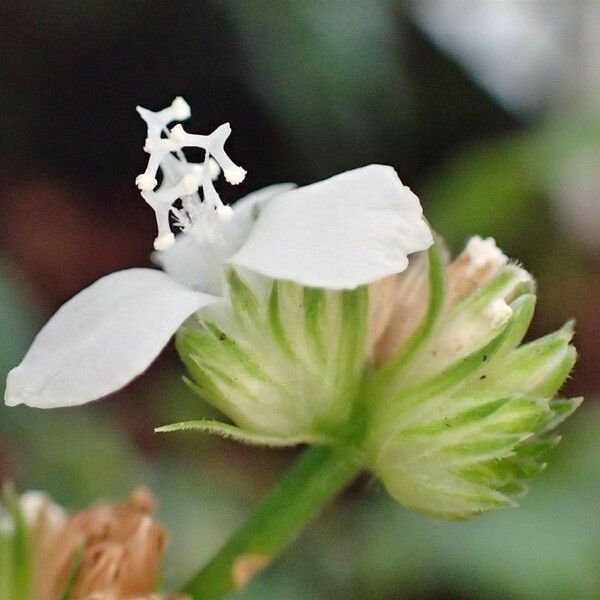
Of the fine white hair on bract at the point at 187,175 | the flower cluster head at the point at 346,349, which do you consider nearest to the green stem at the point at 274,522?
the flower cluster head at the point at 346,349

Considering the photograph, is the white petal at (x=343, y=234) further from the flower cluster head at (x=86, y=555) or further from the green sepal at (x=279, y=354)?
the flower cluster head at (x=86, y=555)

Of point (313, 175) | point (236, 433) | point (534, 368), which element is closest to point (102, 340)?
point (236, 433)

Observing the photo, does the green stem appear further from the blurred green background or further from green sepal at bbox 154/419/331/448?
the blurred green background

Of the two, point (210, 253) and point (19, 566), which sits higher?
point (210, 253)

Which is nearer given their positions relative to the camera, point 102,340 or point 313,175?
point 102,340

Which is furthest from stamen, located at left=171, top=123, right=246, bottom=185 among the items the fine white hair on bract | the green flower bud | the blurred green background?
the blurred green background

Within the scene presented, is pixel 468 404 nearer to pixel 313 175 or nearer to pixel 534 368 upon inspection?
pixel 534 368

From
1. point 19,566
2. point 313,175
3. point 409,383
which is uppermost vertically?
point 409,383
